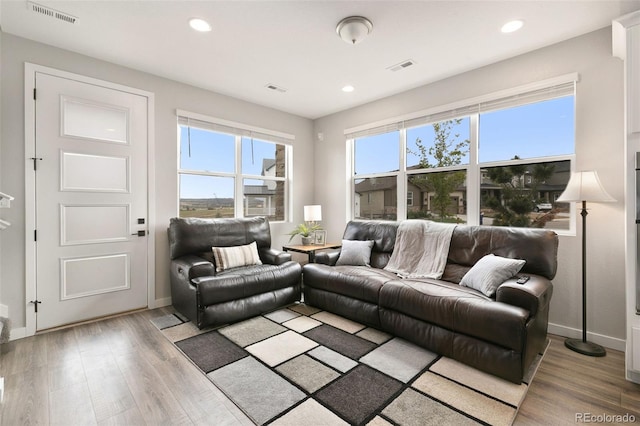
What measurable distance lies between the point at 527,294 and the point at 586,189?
110 cm

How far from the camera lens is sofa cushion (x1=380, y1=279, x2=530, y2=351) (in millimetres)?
1948

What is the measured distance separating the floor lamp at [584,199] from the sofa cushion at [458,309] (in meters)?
0.90

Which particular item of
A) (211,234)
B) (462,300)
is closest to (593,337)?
(462,300)

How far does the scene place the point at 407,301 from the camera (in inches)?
97.1

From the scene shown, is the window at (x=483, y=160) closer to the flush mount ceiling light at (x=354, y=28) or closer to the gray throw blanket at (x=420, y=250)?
the gray throw blanket at (x=420, y=250)

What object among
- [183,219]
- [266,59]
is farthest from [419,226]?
[183,219]

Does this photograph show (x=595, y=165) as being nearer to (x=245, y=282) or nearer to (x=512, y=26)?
(x=512, y=26)

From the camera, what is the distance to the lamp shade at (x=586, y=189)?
233 centimetres

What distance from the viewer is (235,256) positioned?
3438mm

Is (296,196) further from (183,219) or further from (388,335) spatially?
(388,335)

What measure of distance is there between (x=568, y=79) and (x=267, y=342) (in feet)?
11.7

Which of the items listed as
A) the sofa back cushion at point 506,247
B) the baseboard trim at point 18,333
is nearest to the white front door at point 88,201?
the baseboard trim at point 18,333

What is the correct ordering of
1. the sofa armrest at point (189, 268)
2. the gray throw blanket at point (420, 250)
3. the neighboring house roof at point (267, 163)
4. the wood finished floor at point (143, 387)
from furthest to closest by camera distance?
the neighboring house roof at point (267, 163), the gray throw blanket at point (420, 250), the sofa armrest at point (189, 268), the wood finished floor at point (143, 387)

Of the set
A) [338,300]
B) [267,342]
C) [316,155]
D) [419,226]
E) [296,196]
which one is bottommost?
[267,342]
